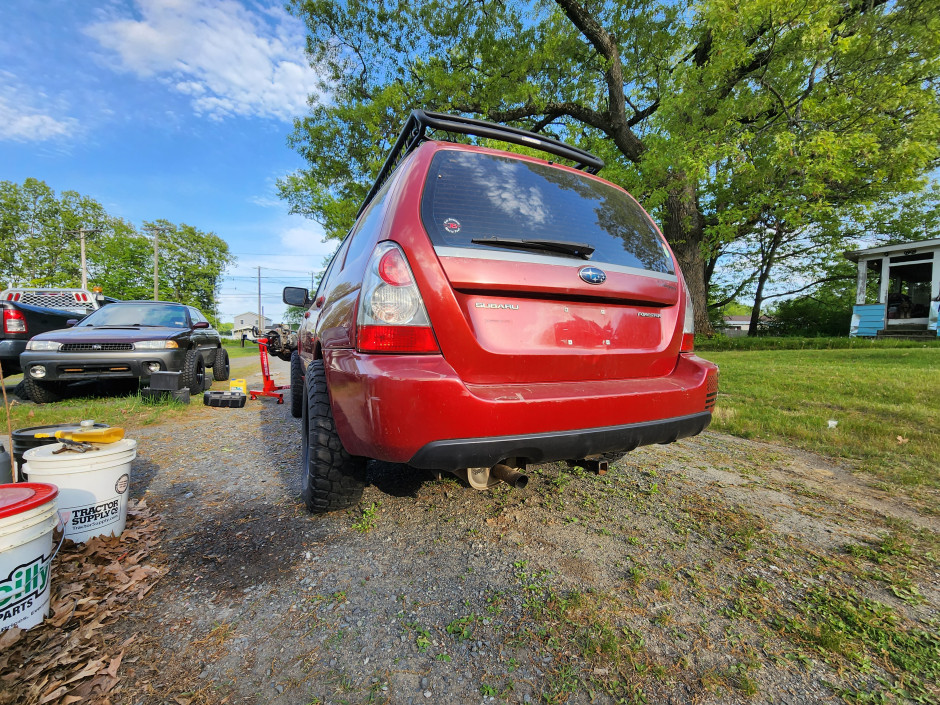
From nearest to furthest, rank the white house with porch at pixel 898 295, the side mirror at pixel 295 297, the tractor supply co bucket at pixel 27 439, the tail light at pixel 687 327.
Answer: the tractor supply co bucket at pixel 27 439, the tail light at pixel 687 327, the side mirror at pixel 295 297, the white house with porch at pixel 898 295

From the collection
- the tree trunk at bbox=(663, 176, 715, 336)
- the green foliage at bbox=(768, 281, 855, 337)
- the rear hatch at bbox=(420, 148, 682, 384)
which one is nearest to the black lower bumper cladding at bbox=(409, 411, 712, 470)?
the rear hatch at bbox=(420, 148, 682, 384)

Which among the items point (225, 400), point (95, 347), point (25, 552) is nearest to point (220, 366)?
point (95, 347)

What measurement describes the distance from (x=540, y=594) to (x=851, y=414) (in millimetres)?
4182

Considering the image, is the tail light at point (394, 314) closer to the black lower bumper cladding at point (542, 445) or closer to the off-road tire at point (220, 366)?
the black lower bumper cladding at point (542, 445)

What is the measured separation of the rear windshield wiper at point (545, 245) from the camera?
1.61m

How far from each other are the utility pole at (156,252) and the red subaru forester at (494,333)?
1698 inches

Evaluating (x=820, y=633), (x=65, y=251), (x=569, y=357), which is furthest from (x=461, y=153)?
(x=65, y=251)

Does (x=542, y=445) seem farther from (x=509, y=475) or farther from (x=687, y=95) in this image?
(x=687, y=95)

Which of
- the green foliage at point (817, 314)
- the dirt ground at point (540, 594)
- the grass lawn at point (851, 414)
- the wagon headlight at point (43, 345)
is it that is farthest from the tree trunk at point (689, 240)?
the wagon headlight at point (43, 345)

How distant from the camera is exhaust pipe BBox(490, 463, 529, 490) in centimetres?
166

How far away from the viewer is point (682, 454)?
10.5 feet

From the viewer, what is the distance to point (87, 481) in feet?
5.55

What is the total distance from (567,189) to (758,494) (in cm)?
211

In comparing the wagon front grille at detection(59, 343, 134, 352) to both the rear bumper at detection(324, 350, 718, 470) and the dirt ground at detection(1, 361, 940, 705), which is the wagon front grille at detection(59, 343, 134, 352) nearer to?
the dirt ground at detection(1, 361, 940, 705)
